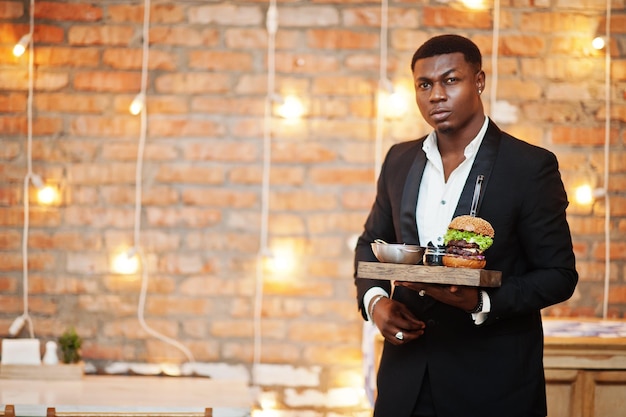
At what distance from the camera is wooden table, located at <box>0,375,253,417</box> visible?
2.33 metres

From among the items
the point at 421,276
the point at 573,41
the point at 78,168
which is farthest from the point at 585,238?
the point at 78,168

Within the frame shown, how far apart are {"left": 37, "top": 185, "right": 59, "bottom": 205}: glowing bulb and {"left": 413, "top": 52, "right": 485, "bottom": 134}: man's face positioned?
1.81 metres

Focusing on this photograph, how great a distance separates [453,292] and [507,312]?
0.53 ft

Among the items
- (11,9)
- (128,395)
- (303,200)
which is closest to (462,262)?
(128,395)

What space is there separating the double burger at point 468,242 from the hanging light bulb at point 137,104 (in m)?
1.80

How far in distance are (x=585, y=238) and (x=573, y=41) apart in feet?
2.64

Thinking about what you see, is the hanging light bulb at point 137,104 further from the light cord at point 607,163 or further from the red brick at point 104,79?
the light cord at point 607,163

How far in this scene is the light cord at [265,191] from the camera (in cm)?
309

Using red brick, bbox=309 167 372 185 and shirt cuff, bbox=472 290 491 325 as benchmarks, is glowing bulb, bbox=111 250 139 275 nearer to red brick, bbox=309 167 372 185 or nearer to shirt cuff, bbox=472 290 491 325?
red brick, bbox=309 167 372 185

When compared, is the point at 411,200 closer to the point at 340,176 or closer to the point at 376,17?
the point at 340,176

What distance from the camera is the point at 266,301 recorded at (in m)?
3.10

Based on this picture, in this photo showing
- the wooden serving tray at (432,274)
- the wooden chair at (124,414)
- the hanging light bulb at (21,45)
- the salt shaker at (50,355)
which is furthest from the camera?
the hanging light bulb at (21,45)

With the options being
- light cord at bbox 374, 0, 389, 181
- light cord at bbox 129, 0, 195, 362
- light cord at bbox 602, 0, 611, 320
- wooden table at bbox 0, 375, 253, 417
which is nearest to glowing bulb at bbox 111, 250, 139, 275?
light cord at bbox 129, 0, 195, 362

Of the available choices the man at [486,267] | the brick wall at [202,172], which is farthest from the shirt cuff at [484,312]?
the brick wall at [202,172]
